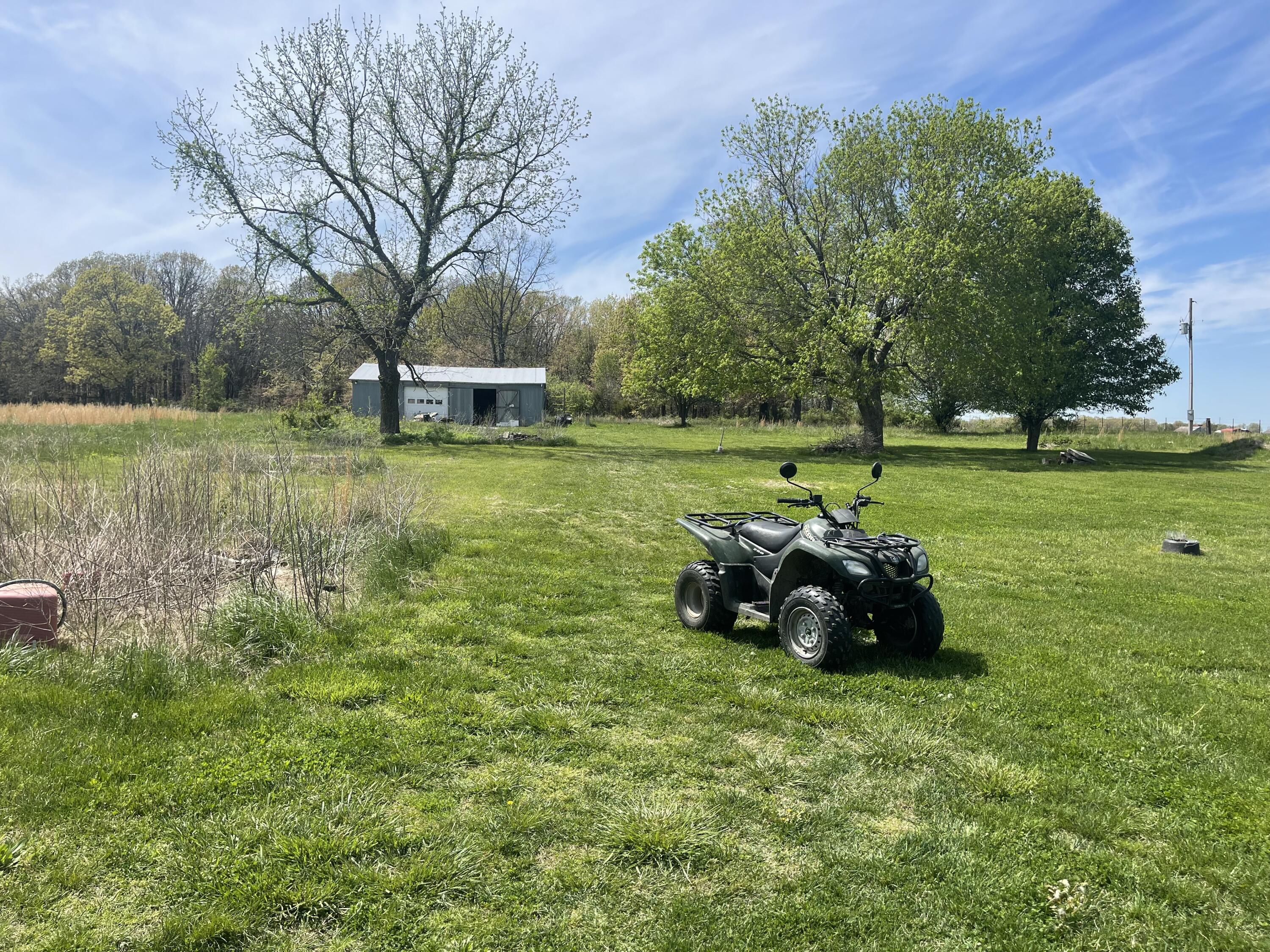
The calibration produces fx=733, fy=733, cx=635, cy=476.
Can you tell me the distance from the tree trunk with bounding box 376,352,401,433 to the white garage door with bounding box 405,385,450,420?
44.7ft

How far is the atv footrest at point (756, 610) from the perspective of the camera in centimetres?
524

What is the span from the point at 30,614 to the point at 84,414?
26200mm

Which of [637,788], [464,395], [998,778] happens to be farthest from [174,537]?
[464,395]

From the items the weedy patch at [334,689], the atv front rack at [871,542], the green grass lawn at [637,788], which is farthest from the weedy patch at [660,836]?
the atv front rack at [871,542]

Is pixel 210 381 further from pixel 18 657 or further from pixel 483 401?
pixel 18 657

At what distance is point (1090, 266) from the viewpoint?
31.1 m

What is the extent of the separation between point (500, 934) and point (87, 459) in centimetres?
835

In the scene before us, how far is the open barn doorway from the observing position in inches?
1633

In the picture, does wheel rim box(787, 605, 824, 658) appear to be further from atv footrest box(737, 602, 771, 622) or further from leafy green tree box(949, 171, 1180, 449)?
leafy green tree box(949, 171, 1180, 449)

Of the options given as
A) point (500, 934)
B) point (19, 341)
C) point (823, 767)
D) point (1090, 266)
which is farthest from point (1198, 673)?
point (19, 341)

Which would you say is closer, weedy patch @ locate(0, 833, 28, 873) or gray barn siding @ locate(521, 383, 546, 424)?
weedy patch @ locate(0, 833, 28, 873)

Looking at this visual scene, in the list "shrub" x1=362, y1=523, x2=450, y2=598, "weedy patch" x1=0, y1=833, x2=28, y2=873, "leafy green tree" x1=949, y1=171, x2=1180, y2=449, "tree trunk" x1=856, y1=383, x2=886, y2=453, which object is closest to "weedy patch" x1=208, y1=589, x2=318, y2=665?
"shrub" x1=362, y1=523, x2=450, y2=598

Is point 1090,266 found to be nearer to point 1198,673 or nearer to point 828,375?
point 828,375

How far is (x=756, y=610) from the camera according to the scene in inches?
213
